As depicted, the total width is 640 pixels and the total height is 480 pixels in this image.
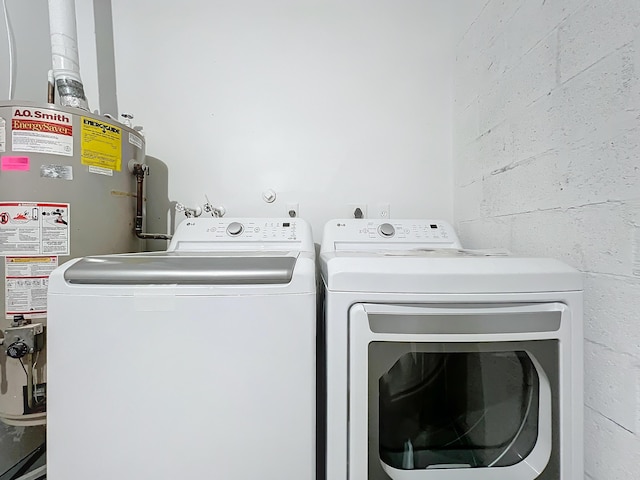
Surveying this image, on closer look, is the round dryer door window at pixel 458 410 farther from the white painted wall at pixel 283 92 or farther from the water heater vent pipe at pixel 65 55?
the water heater vent pipe at pixel 65 55

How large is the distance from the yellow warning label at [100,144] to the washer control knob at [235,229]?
16.3 inches

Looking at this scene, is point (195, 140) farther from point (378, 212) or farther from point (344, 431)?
point (344, 431)

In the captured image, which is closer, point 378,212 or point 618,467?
point 618,467

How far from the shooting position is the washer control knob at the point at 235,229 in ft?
3.80

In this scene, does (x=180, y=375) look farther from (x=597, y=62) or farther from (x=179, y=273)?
(x=597, y=62)

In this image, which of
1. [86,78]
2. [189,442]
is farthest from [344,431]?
A: [86,78]

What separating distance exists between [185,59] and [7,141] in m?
0.82

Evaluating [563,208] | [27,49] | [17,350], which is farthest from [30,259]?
[563,208]

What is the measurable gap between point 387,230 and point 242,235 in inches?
22.0

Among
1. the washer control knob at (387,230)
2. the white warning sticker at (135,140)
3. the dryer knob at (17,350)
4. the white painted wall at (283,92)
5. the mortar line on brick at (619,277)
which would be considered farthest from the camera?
the white painted wall at (283,92)

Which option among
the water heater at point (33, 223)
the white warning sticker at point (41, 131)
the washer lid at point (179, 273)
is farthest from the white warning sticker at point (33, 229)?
the washer lid at point (179, 273)

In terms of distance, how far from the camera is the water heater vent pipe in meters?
1.03

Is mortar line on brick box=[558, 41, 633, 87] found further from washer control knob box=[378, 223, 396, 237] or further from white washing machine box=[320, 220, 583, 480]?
washer control knob box=[378, 223, 396, 237]

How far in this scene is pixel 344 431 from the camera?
0.68m
